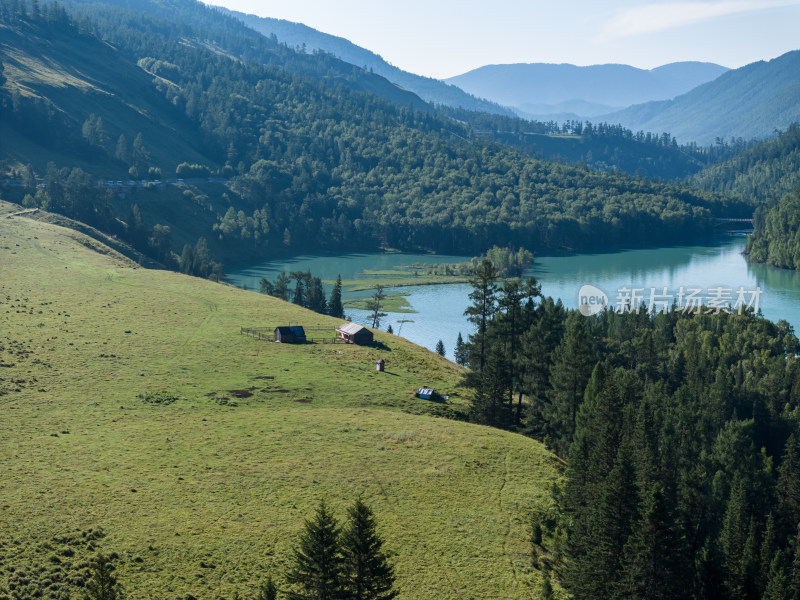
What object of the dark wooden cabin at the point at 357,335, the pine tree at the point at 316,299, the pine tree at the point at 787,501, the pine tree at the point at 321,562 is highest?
the pine tree at the point at 321,562

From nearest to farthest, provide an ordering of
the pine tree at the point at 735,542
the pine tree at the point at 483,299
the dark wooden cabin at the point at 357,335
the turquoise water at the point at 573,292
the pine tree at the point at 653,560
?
the pine tree at the point at 653,560 → the pine tree at the point at 735,542 → the pine tree at the point at 483,299 → the dark wooden cabin at the point at 357,335 → the turquoise water at the point at 573,292

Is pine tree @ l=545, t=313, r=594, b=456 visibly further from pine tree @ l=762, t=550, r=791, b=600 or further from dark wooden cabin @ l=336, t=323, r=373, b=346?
dark wooden cabin @ l=336, t=323, r=373, b=346

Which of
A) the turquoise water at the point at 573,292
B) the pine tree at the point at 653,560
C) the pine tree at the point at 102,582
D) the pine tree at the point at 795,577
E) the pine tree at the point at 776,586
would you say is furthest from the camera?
the turquoise water at the point at 573,292

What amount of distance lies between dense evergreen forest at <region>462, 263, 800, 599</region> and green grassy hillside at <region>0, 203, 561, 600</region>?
4072 mm

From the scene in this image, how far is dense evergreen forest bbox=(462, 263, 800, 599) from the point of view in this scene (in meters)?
36.1

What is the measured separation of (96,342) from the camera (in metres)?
69.9

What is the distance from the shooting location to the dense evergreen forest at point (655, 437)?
3612 centimetres

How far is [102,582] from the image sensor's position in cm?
2459

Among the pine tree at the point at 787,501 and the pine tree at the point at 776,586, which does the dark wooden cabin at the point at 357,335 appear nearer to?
the pine tree at the point at 787,501

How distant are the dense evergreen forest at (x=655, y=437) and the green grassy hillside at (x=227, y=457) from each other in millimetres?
4072

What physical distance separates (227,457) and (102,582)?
23112mm

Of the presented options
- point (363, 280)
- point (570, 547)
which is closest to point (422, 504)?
point (570, 547)

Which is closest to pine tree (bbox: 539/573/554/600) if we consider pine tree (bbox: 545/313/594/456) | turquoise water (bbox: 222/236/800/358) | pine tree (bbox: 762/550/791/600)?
pine tree (bbox: 762/550/791/600)

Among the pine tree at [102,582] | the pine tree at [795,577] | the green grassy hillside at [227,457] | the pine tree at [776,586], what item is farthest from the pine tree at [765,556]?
the pine tree at [102,582]
